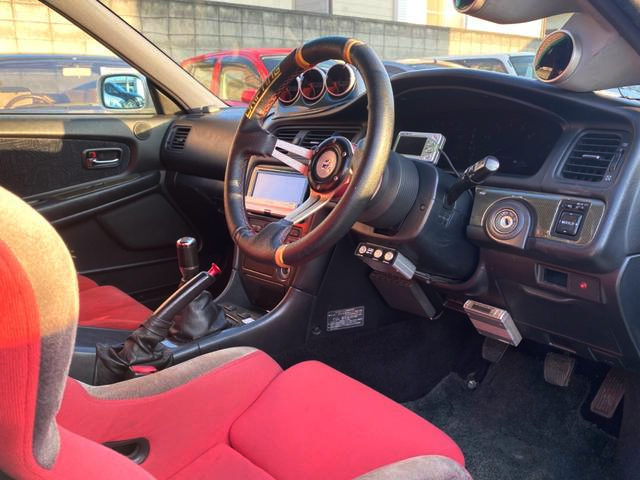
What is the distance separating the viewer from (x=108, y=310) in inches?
79.7

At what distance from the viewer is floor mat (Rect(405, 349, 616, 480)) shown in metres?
1.96

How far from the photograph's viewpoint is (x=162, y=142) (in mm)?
2738

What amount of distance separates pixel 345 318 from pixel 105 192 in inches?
46.3

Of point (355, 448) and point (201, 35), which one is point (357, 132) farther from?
point (201, 35)

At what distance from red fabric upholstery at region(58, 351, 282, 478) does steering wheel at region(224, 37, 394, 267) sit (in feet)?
0.88

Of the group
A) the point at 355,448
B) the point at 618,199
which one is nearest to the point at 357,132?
the point at 618,199

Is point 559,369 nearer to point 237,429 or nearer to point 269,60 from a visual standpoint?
point 237,429

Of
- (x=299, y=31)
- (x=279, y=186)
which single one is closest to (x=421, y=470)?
(x=279, y=186)

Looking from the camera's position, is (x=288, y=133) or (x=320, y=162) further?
(x=288, y=133)

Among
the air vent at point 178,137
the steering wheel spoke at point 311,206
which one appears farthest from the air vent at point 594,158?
the air vent at point 178,137

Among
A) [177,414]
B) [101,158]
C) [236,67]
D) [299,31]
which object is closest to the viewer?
[177,414]

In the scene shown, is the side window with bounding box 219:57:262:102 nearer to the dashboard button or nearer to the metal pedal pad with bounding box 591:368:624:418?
the metal pedal pad with bounding box 591:368:624:418

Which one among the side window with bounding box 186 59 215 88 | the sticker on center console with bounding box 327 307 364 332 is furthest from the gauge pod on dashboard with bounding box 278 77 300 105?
the side window with bounding box 186 59 215 88

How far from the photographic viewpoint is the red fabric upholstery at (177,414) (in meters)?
1.08
